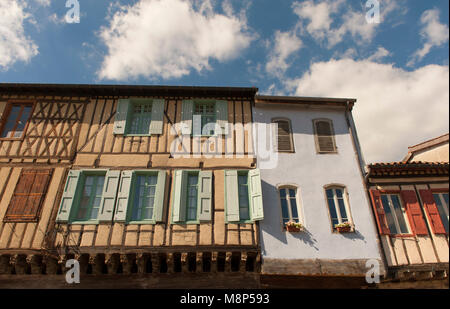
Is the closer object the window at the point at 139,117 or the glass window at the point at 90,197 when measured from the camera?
the glass window at the point at 90,197

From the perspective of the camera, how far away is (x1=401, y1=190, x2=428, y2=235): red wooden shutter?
7.88 metres

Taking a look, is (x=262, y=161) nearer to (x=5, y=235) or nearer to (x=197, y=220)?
(x=197, y=220)

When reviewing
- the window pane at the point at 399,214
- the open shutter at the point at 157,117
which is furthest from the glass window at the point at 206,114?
the window pane at the point at 399,214

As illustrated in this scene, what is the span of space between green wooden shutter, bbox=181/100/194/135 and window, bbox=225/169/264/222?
2.08 metres

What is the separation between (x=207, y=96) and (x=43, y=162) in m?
5.75

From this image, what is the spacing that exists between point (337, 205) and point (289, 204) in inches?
57.2

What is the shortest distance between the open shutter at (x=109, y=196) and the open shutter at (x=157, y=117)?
1.88 meters

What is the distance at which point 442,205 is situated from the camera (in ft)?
27.2

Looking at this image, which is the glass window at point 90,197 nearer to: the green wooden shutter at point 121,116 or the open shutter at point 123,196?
the open shutter at point 123,196

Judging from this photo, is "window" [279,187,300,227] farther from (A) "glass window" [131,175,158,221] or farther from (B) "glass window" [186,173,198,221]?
(A) "glass window" [131,175,158,221]

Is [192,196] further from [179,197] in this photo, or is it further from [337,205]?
A: [337,205]

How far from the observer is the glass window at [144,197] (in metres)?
7.96

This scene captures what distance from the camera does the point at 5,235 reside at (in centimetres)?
750
